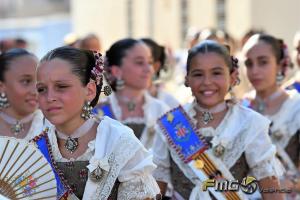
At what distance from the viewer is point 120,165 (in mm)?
3982

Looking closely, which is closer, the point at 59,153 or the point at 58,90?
the point at 58,90

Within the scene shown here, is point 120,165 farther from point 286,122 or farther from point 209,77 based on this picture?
point 286,122

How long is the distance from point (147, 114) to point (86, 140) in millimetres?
2578

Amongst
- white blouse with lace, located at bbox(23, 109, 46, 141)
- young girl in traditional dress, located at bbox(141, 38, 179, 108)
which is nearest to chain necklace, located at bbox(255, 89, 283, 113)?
young girl in traditional dress, located at bbox(141, 38, 179, 108)

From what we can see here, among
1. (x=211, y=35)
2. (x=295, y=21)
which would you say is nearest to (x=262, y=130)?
(x=211, y=35)

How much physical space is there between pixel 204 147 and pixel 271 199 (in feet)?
1.72

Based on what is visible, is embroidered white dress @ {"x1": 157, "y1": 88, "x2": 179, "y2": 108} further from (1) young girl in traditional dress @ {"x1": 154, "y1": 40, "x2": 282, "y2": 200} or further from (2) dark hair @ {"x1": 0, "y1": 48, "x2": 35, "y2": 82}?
(1) young girl in traditional dress @ {"x1": 154, "y1": 40, "x2": 282, "y2": 200}

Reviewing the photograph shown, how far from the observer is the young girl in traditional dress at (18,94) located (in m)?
5.74

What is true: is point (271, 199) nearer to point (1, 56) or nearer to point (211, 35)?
point (1, 56)

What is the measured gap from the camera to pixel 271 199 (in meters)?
4.79

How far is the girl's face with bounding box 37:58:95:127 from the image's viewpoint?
398 cm

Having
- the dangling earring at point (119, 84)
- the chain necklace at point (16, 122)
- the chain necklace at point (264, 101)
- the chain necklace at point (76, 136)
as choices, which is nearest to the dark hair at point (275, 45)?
the chain necklace at point (264, 101)

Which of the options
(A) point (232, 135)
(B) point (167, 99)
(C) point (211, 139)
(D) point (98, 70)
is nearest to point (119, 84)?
(B) point (167, 99)

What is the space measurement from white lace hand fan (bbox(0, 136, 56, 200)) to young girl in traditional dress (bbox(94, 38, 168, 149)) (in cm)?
274
